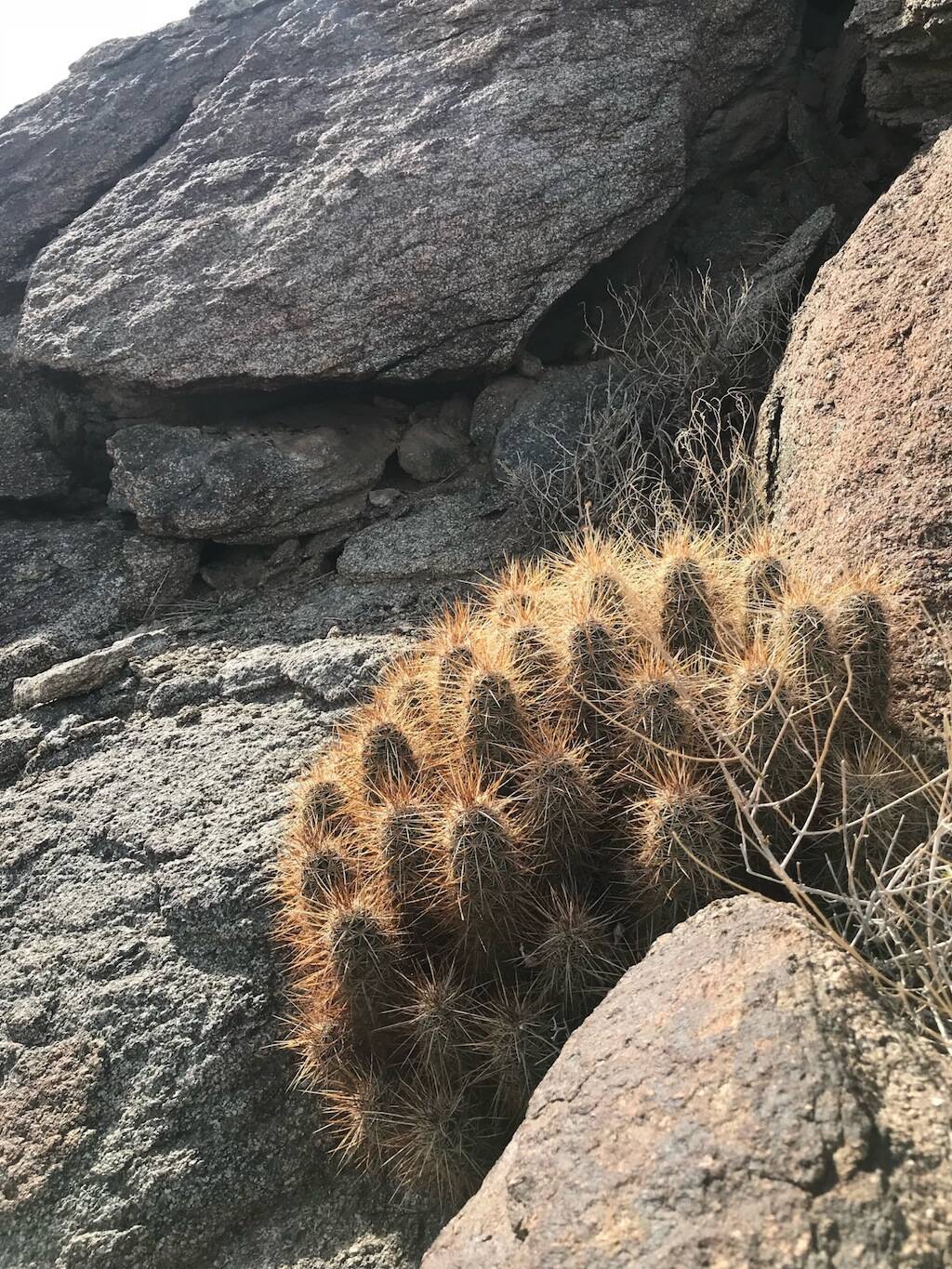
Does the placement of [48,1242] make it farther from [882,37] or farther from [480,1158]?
[882,37]

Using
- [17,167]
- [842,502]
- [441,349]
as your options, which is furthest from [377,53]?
[842,502]

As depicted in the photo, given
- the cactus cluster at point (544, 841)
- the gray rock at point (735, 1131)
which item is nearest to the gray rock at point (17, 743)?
the cactus cluster at point (544, 841)

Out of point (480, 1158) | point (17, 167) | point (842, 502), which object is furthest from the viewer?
point (17, 167)

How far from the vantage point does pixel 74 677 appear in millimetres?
4113

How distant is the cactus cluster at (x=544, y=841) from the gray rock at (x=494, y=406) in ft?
6.79

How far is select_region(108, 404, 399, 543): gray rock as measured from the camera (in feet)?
15.3

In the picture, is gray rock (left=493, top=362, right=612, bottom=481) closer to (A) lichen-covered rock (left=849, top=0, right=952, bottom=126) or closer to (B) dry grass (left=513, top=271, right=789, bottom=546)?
(B) dry grass (left=513, top=271, right=789, bottom=546)

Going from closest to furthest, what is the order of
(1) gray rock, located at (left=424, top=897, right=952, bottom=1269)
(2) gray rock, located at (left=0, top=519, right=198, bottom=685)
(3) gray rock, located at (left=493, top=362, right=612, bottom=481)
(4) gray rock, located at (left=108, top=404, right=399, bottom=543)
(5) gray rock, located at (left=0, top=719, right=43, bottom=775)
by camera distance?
(1) gray rock, located at (left=424, top=897, right=952, bottom=1269) → (5) gray rock, located at (left=0, top=719, right=43, bottom=775) → (2) gray rock, located at (left=0, top=519, right=198, bottom=685) → (3) gray rock, located at (left=493, top=362, right=612, bottom=481) → (4) gray rock, located at (left=108, top=404, right=399, bottom=543)

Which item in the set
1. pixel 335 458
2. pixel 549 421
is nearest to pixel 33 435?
pixel 335 458

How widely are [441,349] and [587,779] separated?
2698mm

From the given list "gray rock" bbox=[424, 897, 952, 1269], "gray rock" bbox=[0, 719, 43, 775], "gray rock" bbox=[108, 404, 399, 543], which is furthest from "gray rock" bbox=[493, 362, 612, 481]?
"gray rock" bbox=[424, 897, 952, 1269]

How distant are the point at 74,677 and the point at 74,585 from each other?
74 cm

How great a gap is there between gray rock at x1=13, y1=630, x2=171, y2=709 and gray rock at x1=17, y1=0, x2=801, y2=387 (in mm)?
1381

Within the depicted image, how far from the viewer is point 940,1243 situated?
148cm
